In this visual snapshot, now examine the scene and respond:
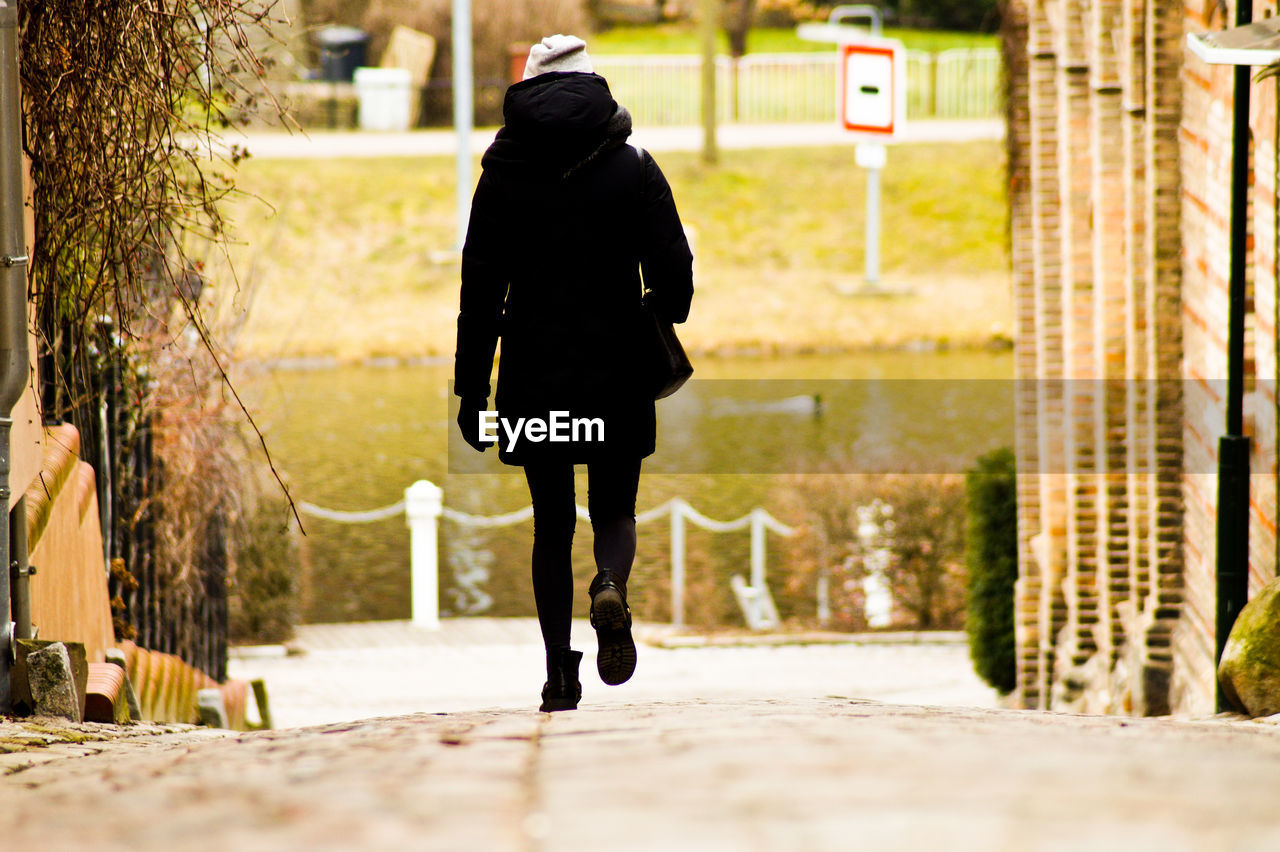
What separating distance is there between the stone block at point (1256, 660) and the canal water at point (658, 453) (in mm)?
7160

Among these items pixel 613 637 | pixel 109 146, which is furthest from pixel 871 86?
pixel 613 637

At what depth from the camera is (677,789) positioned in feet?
10.6

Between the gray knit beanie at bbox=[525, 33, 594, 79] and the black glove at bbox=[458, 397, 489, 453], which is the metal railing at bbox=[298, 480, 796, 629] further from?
the gray knit beanie at bbox=[525, 33, 594, 79]

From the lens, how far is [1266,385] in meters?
7.59

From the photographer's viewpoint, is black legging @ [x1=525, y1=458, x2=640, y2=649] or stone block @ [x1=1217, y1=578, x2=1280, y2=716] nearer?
black legging @ [x1=525, y1=458, x2=640, y2=649]

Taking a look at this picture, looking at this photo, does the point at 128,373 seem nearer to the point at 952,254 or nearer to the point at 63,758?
the point at 63,758

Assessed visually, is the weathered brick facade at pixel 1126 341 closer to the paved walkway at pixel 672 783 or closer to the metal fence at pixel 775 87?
the paved walkway at pixel 672 783

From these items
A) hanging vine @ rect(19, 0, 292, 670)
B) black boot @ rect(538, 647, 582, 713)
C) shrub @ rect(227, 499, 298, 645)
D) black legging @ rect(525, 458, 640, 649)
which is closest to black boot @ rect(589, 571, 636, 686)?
black legging @ rect(525, 458, 640, 649)

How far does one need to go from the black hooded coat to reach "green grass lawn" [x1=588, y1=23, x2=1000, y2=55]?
41915 millimetres

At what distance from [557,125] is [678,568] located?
36.7ft

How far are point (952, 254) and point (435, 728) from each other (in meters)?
31.6

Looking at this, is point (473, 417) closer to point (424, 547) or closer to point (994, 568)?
point (994, 568)

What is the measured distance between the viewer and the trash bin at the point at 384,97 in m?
38.5

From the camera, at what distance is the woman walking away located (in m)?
4.60
